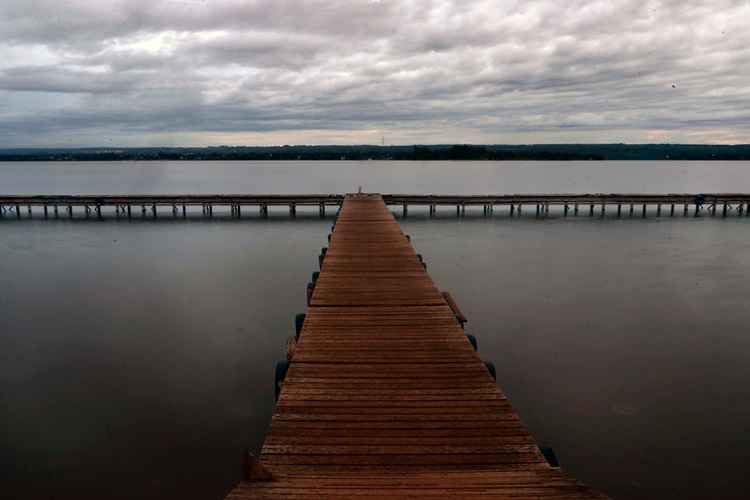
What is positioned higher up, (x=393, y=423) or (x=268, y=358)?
(x=393, y=423)

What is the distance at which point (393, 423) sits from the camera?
5.26 m

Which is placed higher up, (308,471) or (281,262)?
(308,471)

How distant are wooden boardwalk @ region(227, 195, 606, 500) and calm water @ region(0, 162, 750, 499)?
264cm

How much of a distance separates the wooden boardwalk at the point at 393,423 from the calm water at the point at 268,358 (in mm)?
2641

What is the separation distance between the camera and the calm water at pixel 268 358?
8203mm

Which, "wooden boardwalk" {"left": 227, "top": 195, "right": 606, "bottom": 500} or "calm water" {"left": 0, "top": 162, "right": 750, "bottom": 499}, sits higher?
"wooden boardwalk" {"left": 227, "top": 195, "right": 606, "bottom": 500}

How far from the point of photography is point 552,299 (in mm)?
17750

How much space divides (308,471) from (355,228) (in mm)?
16115

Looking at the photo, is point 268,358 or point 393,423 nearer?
point 393,423

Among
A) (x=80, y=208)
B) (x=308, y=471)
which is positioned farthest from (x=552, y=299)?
(x=80, y=208)

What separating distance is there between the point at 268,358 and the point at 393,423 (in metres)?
7.75

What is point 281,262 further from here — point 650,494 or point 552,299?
point 650,494

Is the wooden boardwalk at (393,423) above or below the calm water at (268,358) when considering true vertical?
above

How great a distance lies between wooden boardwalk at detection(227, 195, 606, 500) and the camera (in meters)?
4.11
